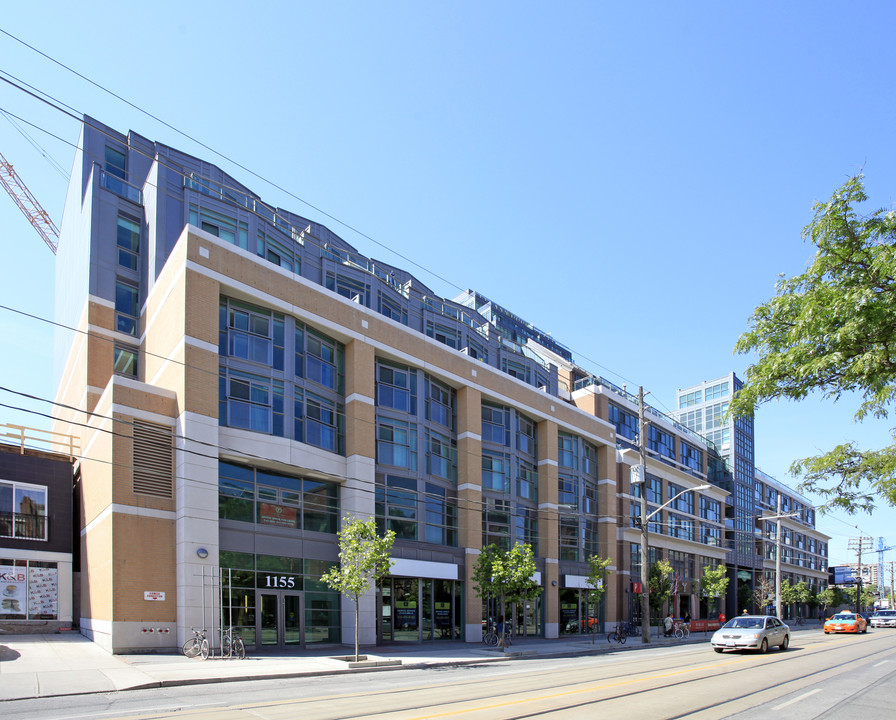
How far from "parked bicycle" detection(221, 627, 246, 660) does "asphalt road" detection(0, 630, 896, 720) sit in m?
5.05

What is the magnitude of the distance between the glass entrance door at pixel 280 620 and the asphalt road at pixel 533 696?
24.8ft

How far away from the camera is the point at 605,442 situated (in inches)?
1933

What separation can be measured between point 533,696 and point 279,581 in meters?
15.7

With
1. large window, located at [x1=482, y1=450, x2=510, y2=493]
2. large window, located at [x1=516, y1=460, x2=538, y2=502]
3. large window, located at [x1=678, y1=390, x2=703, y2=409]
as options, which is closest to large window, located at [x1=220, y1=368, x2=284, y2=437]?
large window, located at [x1=482, y1=450, x2=510, y2=493]

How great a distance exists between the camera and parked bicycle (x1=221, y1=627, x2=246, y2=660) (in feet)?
75.0

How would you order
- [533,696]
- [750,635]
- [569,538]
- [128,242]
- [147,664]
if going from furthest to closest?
1. [569,538]
2. [128,242]
3. [750,635]
4. [147,664]
5. [533,696]

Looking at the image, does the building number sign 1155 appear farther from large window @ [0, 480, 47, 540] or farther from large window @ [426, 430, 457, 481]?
large window @ [0, 480, 47, 540]

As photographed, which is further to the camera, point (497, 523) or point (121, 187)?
point (497, 523)

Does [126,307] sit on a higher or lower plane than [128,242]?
lower

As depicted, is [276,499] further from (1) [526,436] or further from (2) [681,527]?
(2) [681,527]

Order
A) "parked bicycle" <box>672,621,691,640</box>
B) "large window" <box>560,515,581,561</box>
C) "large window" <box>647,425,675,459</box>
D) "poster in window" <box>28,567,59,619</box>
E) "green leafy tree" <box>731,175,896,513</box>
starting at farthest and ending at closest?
"large window" <box>647,425,675,459</box> → "parked bicycle" <box>672,621,691,640</box> → "large window" <box>560,515,581,561</box> → "poster in window" <box>28,567,59,619</box> → "green leafy tree" <box>731,175,896,513</box>

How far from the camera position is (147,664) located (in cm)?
2038

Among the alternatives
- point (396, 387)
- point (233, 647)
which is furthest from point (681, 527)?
point (233, 647)

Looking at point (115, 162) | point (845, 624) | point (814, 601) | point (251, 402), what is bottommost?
point (814, 601)
